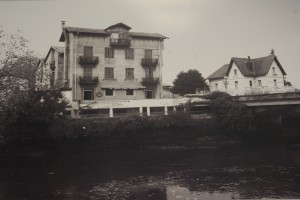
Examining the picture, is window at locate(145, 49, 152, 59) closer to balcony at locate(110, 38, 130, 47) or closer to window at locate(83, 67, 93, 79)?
balcony at locate(110, 38, 130, 47)

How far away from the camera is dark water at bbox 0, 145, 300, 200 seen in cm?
2334

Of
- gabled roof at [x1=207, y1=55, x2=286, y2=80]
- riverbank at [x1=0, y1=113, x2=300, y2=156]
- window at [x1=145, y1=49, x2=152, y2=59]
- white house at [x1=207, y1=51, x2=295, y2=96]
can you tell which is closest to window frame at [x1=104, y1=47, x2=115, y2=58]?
window at [x1=145, y1=49, x2=152, y2=59]

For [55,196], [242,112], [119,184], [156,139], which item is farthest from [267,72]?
[55,196]

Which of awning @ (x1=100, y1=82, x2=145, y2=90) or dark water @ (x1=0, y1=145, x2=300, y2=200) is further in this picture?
awning @ (x1=100, y1=82, x2=145, y2=90)

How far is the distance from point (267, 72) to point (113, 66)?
31.1 m

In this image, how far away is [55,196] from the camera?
76.2 ft

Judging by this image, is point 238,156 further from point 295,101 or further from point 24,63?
point 24,63

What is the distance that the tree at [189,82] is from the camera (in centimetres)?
7650

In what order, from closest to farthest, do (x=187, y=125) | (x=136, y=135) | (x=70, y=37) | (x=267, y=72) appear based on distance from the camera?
1. (x=136, y=135)
2. (x=187, y=125)
3. (x=70, y=37)
4. (x=267, y=72)

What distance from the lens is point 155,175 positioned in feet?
97.7

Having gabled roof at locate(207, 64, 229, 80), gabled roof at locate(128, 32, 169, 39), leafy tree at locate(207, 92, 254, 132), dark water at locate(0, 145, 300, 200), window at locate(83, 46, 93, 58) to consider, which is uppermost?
gabled roof at locate(128, 32, 169, 39)

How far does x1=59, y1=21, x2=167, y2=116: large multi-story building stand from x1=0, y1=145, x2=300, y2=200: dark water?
18.8 metres

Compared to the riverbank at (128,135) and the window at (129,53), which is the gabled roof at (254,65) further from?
the window at (129,53)

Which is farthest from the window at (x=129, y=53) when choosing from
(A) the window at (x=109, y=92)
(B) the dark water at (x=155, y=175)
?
(B) the dark water at (x=155, y=175)
